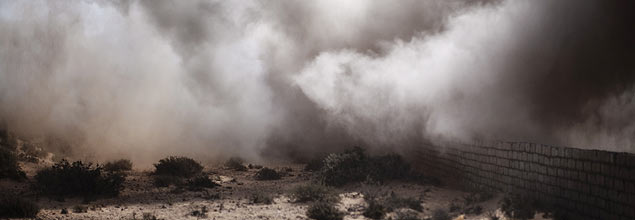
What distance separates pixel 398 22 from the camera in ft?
63.5

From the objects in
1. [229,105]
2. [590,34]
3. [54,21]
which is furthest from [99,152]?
[590,34]

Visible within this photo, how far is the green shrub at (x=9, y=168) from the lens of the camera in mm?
16000

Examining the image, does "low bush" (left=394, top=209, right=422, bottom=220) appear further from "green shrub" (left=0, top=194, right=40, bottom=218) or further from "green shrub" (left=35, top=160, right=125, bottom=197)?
"green shrub" (left=35, top=160, right=125, bottom=197)

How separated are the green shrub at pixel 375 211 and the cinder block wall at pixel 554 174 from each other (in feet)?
8.97

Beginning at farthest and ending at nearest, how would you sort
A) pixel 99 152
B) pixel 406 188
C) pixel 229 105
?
pixel 229 105, pixel 99 152, pixel 406 188

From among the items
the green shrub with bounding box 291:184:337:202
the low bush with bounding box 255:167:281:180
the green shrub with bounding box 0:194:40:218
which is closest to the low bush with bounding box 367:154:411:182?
the green shrub with bounding box 291:184:337:202

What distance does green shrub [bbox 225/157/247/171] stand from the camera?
Result: 20.7 m

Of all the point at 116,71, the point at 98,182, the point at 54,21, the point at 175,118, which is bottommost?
the point at 98,182

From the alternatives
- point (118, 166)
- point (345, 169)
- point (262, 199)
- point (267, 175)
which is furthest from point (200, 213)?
point (118, 166)

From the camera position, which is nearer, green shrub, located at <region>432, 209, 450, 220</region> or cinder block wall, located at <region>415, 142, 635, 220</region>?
cinder block wall, located at <region>415, 142, 635, 220</region>

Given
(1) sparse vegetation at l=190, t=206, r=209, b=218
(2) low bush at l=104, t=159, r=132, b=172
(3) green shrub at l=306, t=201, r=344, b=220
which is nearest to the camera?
(3) green shrub at l=306, t=201, r=344, b=220

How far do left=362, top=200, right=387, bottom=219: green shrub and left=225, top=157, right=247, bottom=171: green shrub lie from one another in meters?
10.1

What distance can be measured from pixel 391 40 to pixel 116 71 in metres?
11.6

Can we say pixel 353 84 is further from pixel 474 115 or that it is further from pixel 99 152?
pixel 99 152
